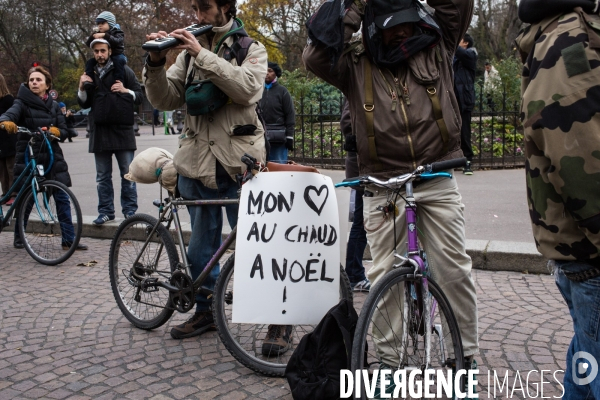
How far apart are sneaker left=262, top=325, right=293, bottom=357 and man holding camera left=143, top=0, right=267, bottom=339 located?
63cm

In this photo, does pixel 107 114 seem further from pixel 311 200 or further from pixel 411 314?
pixel 411 314

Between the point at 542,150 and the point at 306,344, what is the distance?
1.74 metres

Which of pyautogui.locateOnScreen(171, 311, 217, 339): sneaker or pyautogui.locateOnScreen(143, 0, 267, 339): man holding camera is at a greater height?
pyautogui.locateOnScreen(143, 0, 267, 339): man holding camera

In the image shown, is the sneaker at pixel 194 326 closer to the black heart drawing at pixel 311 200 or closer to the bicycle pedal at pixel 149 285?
the bicycle pedal at pixel 149 285

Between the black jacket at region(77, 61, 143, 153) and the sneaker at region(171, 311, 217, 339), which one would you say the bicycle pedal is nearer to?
the sneaker at region(171, 311, 217, 339)

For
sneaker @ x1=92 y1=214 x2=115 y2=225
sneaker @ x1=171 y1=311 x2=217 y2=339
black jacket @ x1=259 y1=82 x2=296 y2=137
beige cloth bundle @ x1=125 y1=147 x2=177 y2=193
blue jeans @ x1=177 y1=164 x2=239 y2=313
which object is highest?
black jacket @ x1=259 y1=82 x2=296 y2=137

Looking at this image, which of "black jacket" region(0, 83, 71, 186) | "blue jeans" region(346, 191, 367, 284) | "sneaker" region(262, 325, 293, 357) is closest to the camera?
"sneaker" region(262, 325, 293, 357)

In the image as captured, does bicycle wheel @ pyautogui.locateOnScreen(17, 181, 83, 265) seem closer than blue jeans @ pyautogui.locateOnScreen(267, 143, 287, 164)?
Yes

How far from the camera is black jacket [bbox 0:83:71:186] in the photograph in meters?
6.84

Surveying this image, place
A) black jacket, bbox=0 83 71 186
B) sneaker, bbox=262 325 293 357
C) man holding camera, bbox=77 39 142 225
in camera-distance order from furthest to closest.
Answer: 1. man holding camera, bbox=77 39 142 225
2. black jacket, bbox=0 83 71 186
3. sneaker, bbox=262 325 293 357

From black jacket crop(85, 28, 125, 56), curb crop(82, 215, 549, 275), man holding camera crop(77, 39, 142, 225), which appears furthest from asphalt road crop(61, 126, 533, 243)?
black jacket crop(85, 28, 125, 56)

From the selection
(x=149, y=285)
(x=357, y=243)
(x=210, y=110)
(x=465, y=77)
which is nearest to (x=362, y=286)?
(x=357, y=243)

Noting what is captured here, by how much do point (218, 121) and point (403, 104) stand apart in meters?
1.41

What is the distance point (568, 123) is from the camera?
1.88m
